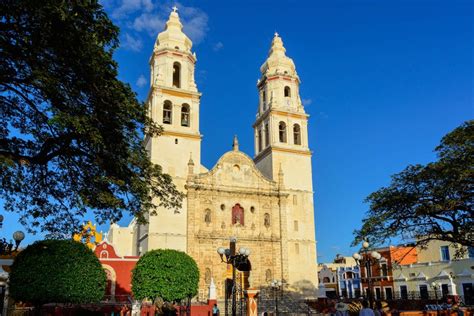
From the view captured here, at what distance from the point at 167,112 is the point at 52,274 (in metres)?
16.8

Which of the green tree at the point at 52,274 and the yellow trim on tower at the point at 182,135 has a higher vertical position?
the yellow trim on tower at the point at 182,135

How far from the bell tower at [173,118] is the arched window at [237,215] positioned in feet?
11.2

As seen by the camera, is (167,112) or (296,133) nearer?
(167,112)

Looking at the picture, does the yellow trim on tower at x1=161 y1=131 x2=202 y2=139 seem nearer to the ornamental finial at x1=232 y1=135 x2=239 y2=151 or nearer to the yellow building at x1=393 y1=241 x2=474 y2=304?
the ornamental finial at x1=232 y1=135 x2=239 y2=151

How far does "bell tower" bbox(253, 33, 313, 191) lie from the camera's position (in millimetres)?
31297

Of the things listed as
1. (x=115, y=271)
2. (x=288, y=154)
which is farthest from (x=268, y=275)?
(x=115, y=271)

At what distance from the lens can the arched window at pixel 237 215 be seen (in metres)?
28.7

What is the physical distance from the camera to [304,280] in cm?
2877

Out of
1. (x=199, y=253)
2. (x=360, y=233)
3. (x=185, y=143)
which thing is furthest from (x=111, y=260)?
(x=360, y=233)

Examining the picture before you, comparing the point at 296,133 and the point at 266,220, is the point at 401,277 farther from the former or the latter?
the point at 296,133

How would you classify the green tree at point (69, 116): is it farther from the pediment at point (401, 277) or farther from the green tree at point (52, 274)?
the pediment at point (401, 277)

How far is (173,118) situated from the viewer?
93.8ft

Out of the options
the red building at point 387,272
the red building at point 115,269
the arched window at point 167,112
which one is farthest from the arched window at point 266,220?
the red building at point 387,272

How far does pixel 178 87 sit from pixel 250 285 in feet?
45.4
